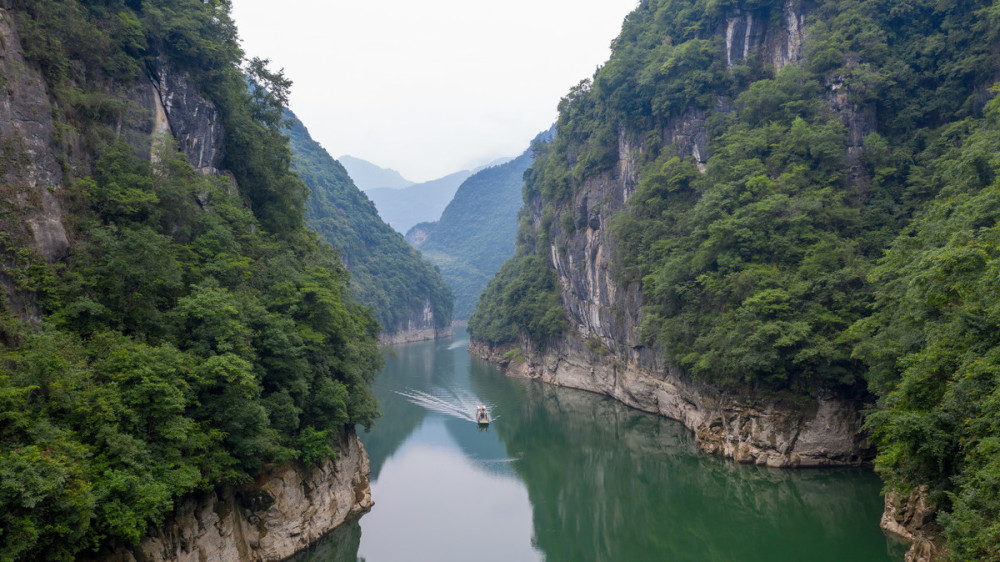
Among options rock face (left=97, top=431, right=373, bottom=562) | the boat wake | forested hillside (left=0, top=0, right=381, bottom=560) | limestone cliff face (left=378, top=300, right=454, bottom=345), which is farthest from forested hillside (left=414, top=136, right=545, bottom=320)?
rock face (left=97, top=431, right=373, bottom=562)

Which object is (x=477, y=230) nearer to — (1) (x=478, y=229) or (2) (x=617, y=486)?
(1) (x=478, y=229)

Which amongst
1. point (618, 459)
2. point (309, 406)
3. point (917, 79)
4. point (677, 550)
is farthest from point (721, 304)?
point (309, 406)

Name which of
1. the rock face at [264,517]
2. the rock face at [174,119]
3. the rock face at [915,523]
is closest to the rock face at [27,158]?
the rock face at [174,119]

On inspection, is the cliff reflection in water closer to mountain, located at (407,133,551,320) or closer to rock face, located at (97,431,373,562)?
rock face, located at (97,431,373,562)

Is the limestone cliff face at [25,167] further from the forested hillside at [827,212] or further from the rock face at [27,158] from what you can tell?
the forested hillside at [827,212]

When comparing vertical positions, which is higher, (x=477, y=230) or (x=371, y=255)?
(x=477, y=230)

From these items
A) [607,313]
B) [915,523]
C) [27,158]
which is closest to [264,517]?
[27,158]
